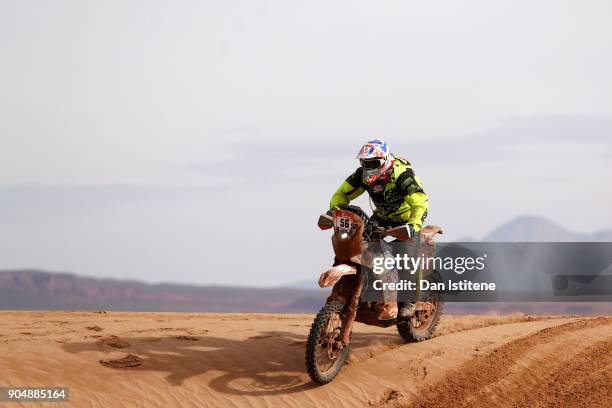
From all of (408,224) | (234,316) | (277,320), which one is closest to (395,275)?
(408,224)

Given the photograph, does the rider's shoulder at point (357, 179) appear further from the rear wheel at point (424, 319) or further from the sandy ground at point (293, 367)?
the sandy ground at point (293, 367)

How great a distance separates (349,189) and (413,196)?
3.06 feet

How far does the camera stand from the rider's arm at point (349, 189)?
494 inches

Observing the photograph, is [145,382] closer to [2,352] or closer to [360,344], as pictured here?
[2,352]

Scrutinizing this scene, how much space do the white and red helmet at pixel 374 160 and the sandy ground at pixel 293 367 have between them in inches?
99.8

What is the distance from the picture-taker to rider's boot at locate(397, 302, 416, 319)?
12273 millimetres

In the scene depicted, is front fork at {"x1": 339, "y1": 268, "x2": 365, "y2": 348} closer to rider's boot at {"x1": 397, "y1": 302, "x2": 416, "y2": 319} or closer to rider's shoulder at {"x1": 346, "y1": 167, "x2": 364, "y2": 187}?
rider's boot at {"x1": 397, "y1": 302, "x2": 416, "y2": 319}

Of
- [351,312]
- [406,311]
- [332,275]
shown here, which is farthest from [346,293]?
[406,311]

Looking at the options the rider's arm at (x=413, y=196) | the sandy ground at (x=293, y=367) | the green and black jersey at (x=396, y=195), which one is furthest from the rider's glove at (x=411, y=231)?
the sandy ground at (x=293, y=367)

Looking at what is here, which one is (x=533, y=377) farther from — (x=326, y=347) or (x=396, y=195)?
(x=396, y=195)

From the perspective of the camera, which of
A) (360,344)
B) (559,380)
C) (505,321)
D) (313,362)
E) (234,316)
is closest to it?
(313,362)

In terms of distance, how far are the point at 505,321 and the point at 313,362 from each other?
6030mm

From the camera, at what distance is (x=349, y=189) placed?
494 inches

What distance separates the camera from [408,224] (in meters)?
11.6
